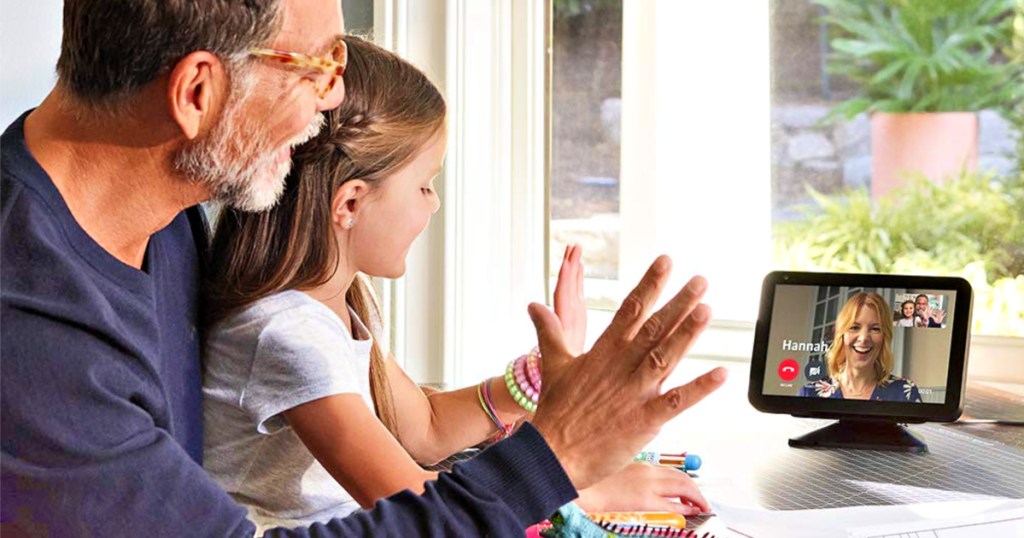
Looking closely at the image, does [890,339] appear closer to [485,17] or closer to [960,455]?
[960,455]

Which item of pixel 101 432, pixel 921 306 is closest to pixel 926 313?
pixel 921 306

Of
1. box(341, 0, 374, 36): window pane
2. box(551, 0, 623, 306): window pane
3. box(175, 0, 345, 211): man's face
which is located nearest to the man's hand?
box(175, 0, 345, 211): man's face

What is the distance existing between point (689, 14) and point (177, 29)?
1372mm

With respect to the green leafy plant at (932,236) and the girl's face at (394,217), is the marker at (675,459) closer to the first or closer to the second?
the girl's face at (394,217)

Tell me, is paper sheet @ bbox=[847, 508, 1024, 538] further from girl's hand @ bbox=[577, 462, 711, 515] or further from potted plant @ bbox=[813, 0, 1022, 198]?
potted plant @ bbox=[813, 0, 1022, 198]

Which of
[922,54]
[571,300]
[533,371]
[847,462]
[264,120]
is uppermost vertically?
[922,54]

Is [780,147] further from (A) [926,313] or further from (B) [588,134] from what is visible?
(A) [926,313]

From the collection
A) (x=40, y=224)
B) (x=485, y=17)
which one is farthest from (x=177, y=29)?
(x=485, y=17)

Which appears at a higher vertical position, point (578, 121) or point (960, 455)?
point (578, 121)

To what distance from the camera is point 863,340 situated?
167cm

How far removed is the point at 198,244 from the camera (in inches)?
52.8

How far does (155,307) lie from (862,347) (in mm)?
956

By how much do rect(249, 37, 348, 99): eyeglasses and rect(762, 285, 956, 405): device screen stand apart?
789mm

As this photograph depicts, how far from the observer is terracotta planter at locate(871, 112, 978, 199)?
2074 mm
